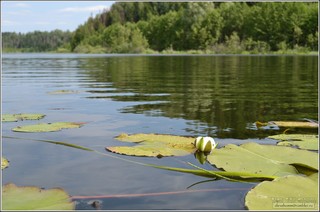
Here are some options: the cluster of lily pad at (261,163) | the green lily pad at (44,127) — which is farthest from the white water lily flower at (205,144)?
the green lily pad at (44,127)

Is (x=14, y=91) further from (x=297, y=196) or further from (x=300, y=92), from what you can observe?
(x=297, y=196)

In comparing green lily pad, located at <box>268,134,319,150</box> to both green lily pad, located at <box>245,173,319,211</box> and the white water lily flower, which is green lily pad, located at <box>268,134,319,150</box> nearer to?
the white water lily flower

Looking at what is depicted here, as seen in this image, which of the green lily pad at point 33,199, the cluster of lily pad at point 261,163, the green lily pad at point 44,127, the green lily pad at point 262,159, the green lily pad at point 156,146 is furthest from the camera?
the green lily pad at point 44,127

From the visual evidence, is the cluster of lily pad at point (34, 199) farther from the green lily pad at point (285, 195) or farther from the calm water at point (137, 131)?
the green lily pad at point (285, 195)

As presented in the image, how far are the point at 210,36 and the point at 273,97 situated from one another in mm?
66755

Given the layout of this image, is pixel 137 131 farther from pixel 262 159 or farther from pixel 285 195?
pixel 285 195

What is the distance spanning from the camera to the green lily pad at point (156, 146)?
9.81ft

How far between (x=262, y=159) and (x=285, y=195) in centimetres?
70

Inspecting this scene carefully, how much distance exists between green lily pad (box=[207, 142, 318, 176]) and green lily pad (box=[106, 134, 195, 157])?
1.14ft

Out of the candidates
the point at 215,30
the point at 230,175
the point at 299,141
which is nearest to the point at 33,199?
the point at 230,175

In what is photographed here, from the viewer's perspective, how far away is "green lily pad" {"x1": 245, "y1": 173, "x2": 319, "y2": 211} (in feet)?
6.05

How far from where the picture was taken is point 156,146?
3.16 meters

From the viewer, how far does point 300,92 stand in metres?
7.85

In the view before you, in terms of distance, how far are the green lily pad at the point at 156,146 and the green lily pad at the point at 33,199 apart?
101 centimetres
